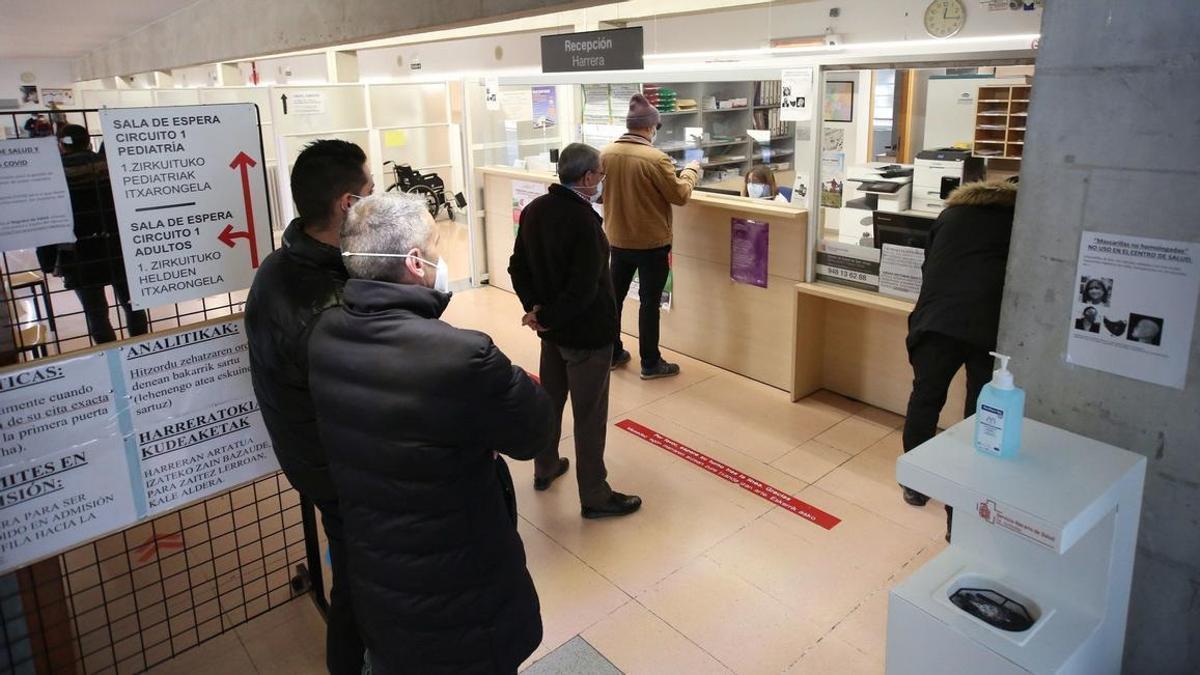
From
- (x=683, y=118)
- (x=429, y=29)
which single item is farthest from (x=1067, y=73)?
(x=683, y=118)

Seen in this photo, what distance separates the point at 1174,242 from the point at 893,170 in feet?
8.40

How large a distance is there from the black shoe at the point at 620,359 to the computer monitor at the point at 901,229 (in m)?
1.75

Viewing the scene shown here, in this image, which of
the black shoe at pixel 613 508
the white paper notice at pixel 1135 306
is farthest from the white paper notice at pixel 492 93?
the white paper notice at pixel 1135 306

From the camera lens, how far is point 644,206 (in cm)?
440

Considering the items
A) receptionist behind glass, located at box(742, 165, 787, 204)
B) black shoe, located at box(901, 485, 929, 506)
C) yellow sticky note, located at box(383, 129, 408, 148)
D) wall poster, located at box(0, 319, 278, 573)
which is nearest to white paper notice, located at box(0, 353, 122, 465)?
A: wall poster, located at box(0, 319, 278, 573)

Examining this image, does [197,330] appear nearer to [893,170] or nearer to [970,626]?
[970,626]

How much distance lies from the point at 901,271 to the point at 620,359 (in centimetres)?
186

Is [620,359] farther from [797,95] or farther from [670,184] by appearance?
[797,95]

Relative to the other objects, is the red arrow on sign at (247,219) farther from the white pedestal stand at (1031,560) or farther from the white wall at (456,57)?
the white wall at (456,57)

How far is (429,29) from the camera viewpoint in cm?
393

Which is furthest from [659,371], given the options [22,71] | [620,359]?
[22,71]

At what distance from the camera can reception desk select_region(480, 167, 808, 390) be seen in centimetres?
428

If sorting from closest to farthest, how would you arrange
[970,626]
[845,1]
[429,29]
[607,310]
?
[970,626] → [607,310] → [429,29] → [845,1]

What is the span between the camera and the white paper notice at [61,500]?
1882 millimetres
